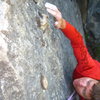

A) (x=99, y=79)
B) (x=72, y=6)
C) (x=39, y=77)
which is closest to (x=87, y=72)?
(x=99, y=79)

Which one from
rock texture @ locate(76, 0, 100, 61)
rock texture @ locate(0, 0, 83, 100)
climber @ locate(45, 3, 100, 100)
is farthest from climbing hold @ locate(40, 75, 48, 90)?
rock texture @ locate(76, 0, 100, 61)

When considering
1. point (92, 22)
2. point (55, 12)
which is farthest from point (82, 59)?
point (92, 22)

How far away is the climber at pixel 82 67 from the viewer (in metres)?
2.58

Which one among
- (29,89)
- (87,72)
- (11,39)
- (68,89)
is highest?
(11,39)

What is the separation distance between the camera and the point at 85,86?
2695 millimetres

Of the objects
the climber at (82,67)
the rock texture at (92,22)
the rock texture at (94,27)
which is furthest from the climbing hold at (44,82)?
the rock texture at (94,27)

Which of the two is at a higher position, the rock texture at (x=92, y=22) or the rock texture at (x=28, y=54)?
the rock texture at (x=28, y=54)

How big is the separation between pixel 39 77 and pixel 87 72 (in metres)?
0.88

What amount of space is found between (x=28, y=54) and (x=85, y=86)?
37.5 inches

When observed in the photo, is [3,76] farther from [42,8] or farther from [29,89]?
[42,8]

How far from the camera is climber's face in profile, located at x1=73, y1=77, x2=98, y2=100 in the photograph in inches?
105

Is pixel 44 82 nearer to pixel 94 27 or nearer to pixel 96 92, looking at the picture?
pixel 96 92

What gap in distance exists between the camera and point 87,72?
2.84m

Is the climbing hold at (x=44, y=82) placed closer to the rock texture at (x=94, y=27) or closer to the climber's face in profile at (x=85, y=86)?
the climber's face in profile at (x=85, y=86)
